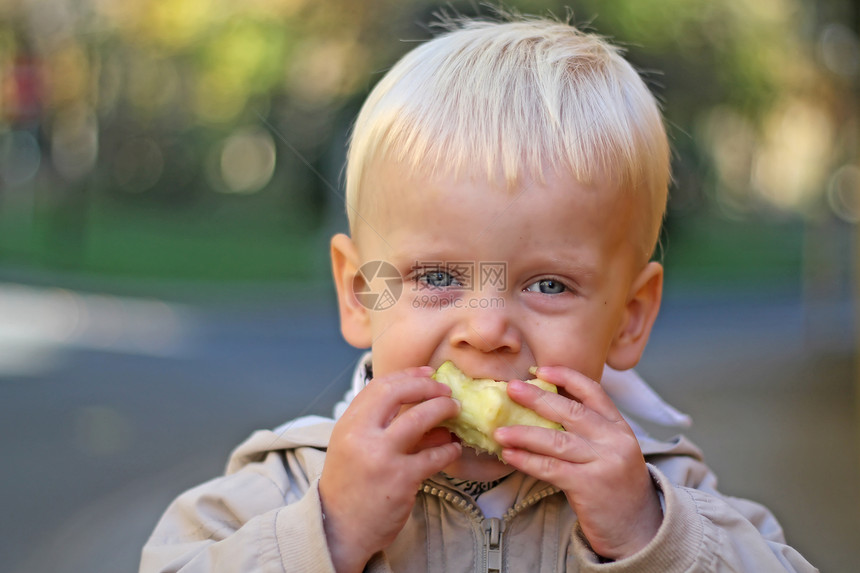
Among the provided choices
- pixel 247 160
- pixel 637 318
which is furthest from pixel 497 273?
pixel 247 160

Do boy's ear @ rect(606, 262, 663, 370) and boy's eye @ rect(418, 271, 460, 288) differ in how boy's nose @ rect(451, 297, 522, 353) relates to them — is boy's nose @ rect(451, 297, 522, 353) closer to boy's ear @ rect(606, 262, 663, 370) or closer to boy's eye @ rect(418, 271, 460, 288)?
boy's eye @ rect(418, 271, 460, 288)

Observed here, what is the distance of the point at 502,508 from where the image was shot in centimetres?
188

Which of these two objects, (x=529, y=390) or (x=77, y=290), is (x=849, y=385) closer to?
(x=529, y=390)

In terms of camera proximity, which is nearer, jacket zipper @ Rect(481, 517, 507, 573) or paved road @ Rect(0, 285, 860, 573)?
jacket zipper @ Rect(481, 517, 507, 573)

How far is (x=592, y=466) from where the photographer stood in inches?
64.8

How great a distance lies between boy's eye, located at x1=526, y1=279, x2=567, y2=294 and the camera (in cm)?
180

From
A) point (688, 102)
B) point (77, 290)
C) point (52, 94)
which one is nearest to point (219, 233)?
point (52, 94)

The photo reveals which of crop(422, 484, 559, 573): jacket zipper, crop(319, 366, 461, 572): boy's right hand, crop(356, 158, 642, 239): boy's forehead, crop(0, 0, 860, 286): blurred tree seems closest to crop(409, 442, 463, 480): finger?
crop(319, 366, 461, 572): boy's right hand

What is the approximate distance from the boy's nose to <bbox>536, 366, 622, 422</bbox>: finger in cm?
8

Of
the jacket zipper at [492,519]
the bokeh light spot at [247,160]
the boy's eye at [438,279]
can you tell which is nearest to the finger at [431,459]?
the jacket zipper at [492,519]

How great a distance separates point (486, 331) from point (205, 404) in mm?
5009

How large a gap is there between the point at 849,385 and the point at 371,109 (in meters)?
6.23

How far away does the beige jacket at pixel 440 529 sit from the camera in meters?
1.64

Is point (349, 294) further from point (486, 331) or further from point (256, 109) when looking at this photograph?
point (256, 109)
